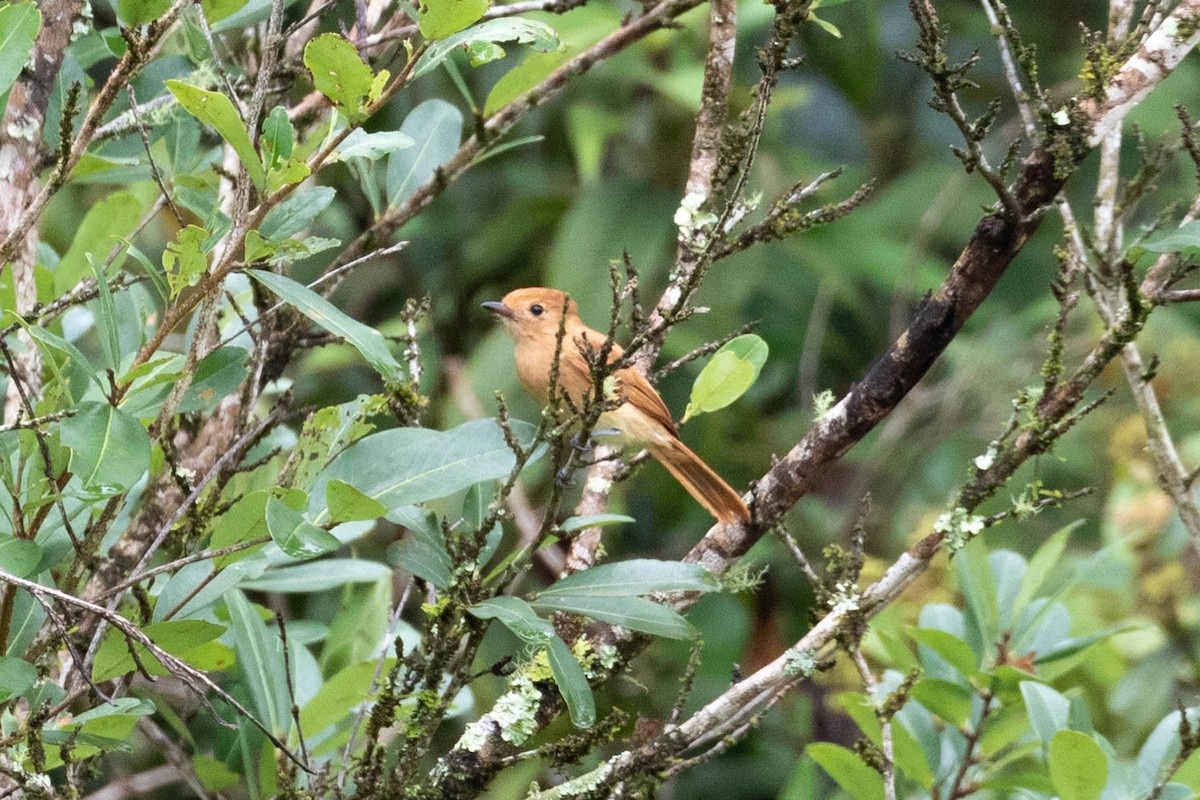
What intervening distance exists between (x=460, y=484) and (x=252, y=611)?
52 centimetres

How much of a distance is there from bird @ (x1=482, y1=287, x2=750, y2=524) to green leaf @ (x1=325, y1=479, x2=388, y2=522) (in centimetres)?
36

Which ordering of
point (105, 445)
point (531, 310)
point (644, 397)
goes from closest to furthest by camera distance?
point (105, 445), point (644, 397), point (531, 310)

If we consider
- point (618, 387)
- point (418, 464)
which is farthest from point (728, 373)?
point (418, 464)

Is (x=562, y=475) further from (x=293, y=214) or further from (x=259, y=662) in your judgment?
(x=259, y=662)

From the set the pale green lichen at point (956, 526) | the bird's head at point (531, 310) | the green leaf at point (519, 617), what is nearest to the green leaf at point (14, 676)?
the green leaf at point (519, 617)

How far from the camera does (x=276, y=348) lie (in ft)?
7.02

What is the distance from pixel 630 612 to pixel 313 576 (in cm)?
67

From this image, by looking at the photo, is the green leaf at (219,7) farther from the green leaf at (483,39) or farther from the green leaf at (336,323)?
the green leaf at (336,323)

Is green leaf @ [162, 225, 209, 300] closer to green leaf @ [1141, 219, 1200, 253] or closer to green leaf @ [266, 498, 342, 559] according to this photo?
green leaf @ [266, 498, 342, 559]

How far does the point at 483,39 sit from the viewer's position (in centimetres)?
168

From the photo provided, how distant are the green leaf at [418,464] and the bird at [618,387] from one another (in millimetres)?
189

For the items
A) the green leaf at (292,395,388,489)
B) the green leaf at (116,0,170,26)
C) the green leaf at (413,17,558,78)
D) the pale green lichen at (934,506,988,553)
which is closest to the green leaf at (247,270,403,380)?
the green leaf at (292,395,388,489)

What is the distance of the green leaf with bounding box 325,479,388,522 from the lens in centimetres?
157

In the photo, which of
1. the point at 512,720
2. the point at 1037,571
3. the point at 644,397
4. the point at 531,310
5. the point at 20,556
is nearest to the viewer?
the point at 20,556
